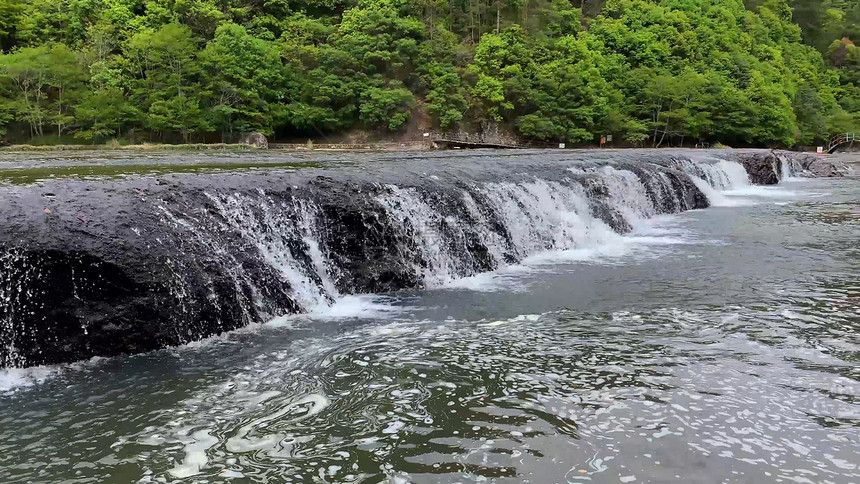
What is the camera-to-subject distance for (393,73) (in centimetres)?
3988

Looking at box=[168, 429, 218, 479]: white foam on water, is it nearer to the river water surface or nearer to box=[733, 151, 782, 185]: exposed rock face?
the river water surface

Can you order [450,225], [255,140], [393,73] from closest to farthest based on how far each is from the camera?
[450,225]
[255,140]
[393,73]

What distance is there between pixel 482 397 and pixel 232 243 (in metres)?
3.74

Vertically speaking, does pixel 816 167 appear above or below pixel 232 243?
below

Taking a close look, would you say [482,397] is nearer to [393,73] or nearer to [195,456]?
[195,456]

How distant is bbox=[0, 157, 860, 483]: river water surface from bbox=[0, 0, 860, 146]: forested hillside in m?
30.3

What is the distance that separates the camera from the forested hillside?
33219 millimetres

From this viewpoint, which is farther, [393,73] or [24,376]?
[393,73]

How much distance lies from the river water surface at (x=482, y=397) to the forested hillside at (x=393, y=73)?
3030cm

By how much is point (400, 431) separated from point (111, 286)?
10.9 feet

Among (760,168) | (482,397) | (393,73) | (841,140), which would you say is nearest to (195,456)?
(482,397)

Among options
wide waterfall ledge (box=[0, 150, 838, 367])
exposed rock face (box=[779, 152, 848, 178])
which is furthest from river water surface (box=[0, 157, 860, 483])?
exposed rock face (box=[779, 152, 848, 178])

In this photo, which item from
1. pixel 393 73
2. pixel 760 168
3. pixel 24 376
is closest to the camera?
pixel 24 376

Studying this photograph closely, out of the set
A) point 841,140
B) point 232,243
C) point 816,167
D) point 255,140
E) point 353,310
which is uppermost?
point 255,140
